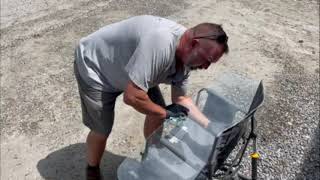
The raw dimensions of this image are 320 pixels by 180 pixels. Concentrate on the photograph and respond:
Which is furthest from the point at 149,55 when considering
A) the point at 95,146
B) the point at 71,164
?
the point at 71,164

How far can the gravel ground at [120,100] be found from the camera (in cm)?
387

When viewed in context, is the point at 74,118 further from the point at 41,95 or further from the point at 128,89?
the point at 128,89

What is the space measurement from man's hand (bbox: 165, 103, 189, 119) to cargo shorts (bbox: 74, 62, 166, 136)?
42cm

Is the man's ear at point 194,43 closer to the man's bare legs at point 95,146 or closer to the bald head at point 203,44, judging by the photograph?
the bald head at point 203,44

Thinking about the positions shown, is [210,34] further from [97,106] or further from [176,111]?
[97,106]

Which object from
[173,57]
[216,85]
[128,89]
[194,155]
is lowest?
[194,155]

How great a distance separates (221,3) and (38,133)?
372 cm

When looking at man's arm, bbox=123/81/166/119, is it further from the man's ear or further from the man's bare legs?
the man's bare legs

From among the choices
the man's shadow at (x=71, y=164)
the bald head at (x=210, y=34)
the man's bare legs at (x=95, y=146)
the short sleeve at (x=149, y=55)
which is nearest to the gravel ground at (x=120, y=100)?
the man's shadow at (x=71, y=164)

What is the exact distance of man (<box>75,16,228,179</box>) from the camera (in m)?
2.38

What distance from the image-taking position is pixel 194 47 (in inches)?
93.7

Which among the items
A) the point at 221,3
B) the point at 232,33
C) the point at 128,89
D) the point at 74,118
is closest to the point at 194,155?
the point at 128,89

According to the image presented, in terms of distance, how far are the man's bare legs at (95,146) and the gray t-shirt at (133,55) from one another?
428 millimetres

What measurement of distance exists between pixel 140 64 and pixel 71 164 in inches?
66.6
